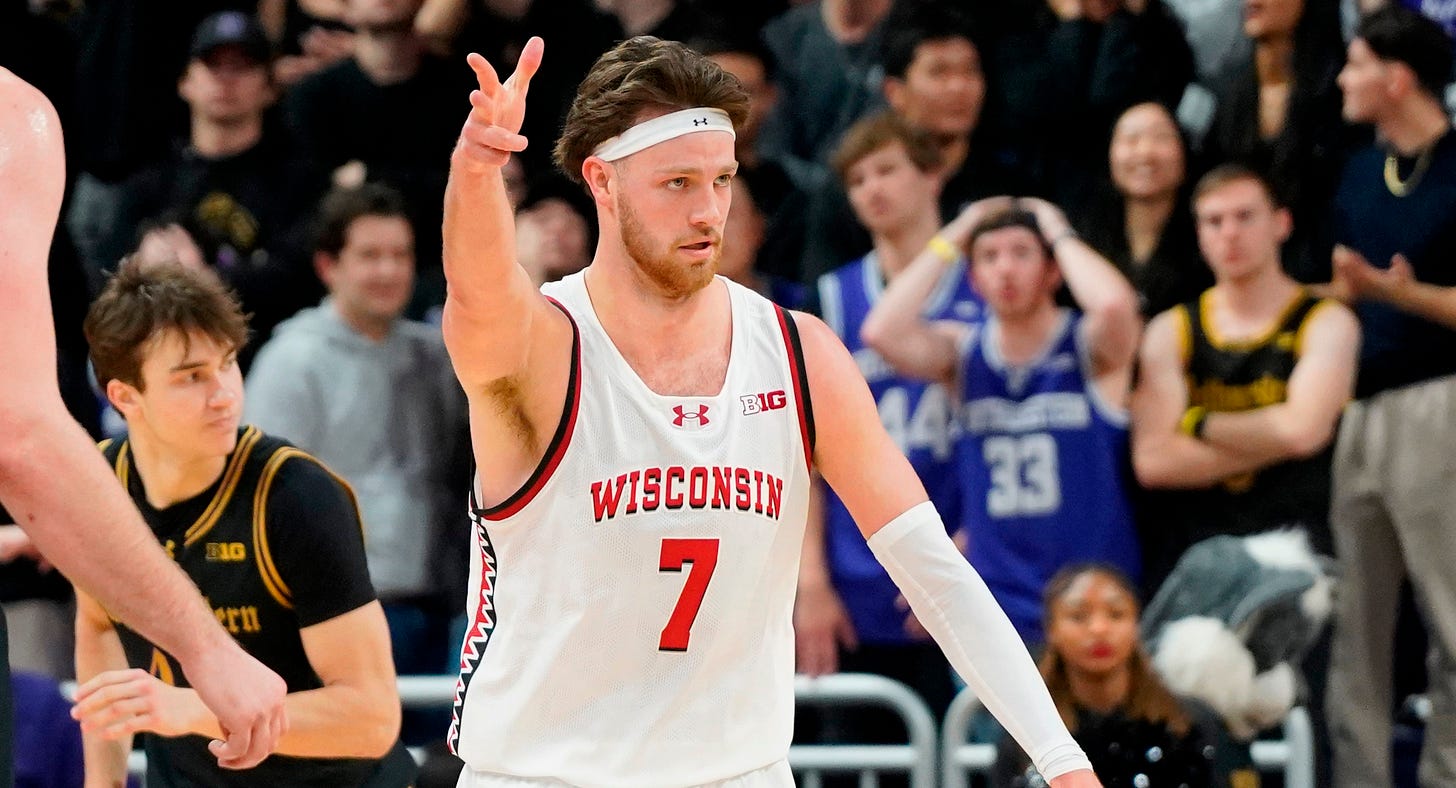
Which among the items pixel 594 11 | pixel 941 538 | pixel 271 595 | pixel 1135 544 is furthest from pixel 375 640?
pixel 594 11

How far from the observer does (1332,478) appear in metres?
6.95

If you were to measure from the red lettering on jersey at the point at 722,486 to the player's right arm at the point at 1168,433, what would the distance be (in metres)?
3.33

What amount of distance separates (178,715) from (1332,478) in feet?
14.0

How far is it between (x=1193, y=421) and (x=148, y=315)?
3663mm

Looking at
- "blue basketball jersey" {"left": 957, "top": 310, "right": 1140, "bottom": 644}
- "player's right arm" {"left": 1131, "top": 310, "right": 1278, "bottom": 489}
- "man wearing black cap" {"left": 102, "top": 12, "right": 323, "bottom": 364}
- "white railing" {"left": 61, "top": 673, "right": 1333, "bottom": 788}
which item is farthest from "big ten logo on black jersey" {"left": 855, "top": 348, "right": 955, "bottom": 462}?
"man wearing black cap" {"left": 102, "top": 12, "right": 323, "bottom": 364}

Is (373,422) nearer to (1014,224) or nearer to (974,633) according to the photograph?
(1014,224)

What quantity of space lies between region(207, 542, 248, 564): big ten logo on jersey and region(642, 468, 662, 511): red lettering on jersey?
1.38 metres

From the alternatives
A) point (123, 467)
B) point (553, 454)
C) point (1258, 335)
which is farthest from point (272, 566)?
point (1258, 335)

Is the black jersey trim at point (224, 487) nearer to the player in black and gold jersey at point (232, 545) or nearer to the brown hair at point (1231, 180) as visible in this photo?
the player in black and gold jersey at point (232, 545)

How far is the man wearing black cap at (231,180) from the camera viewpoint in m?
8.22

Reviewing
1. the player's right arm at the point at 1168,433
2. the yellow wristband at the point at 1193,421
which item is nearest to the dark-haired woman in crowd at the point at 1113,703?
the player's right arm at the point at 1168,433

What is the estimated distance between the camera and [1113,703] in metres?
6.35

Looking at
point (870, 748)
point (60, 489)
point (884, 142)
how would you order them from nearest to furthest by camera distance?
point (60, 489) → point (870, 748) → point (884, 142)

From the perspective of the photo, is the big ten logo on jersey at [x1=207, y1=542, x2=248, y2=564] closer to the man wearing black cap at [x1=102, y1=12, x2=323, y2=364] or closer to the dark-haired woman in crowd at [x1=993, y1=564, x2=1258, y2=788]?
the dark-haired woman in crowd at [x1=993, y1=564, x2=1258, y2=788]
